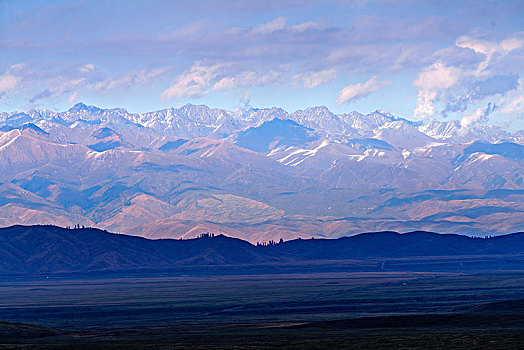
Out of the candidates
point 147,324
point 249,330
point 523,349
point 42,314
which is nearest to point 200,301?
point 42,314

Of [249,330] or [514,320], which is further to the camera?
[249,330]

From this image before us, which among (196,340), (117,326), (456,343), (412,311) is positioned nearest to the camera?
(456,343)

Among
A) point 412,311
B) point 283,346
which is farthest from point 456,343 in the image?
point 412,311

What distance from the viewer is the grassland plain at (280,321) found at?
263 ft

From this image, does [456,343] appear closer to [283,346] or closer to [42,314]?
[283,346]

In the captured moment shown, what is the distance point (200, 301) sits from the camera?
614 ft

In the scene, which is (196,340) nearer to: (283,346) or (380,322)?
(283,346)

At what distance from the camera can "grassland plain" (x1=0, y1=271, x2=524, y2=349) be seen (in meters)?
80.3

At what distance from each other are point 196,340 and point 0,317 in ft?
259

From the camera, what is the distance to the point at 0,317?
525 feet

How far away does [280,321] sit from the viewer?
129375mm

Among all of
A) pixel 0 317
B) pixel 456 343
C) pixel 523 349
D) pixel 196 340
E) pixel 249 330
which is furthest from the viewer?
pixel 0 317

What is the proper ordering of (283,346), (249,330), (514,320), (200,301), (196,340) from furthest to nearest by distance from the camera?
(200,301) < (249,330) < (514,320) < (196,340) < (283,346)

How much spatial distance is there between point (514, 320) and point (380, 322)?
1574 centimetres
